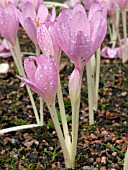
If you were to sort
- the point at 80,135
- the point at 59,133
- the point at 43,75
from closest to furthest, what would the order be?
the point at 43,75 → the point at 59,133 → the point at 80,135

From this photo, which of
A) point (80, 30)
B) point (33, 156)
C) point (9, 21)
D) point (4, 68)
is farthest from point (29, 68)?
point (4, 68)

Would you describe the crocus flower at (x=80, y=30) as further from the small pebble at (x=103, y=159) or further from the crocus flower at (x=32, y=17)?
the small pebble at (x=103, y=159)

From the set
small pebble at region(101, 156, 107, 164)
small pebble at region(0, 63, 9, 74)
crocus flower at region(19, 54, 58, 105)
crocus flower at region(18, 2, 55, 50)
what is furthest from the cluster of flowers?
small pebble at region(0, 63, 9, 74)

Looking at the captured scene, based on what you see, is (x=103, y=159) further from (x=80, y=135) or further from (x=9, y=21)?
(x=9, y=21)

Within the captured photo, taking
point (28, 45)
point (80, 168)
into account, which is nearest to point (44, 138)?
point (80, 168)

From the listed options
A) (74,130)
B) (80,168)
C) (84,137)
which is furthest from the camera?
(84,137)

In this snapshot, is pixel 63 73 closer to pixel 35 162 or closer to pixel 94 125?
pixel 94 125

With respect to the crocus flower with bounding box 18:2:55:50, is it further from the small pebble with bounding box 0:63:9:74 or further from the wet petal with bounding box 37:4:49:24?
the small pebble with bounding box 0:63:9:74
